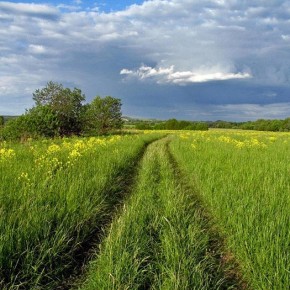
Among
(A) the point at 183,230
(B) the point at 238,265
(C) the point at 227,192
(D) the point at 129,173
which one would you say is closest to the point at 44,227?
(A) the point at 183,230

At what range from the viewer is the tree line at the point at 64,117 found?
100 feet

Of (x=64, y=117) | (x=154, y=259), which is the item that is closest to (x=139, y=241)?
(x=154, y=259)

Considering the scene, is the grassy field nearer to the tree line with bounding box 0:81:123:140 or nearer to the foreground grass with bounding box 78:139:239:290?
the foreground grass with bounding box 78:139:239:290

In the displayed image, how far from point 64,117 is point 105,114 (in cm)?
1380

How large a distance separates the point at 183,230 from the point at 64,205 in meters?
2.06

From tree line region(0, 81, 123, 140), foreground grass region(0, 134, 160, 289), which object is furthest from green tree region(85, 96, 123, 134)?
foreground grass region(0, 134, 160, 289)

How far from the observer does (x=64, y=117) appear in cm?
4141

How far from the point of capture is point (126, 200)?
7.47 metres

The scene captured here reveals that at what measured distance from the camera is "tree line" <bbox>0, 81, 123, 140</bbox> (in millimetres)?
30531

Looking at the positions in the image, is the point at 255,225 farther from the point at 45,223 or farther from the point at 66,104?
the point at 66,104

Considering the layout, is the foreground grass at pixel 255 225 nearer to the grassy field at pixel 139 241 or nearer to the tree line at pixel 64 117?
the grassy field at pixel 139 241

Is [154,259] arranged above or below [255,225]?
below

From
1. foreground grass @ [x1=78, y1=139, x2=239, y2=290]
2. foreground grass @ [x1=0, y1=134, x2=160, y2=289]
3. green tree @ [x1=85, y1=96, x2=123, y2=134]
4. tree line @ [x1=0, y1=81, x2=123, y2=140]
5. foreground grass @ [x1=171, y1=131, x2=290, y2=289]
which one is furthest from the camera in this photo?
green tree @ [x1=85, y1=96, x2=123, y2=134]

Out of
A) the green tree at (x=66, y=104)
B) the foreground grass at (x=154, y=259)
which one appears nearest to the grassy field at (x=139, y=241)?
the foreground grass at (x=154, y=259)
